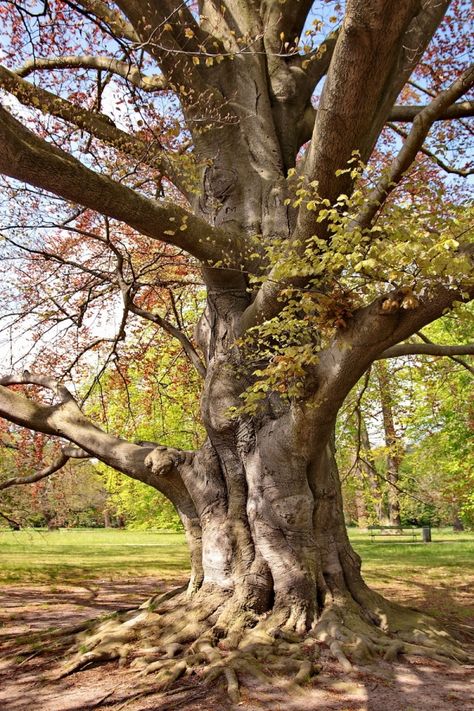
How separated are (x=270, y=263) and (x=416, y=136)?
218 centimetres

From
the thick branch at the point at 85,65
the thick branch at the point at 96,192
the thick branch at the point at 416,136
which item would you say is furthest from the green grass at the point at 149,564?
the thick branch at the point at 416,136

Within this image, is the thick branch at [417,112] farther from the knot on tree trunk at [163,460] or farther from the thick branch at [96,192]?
the knot on tree trunk at [163,460]

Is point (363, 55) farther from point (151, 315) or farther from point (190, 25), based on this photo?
point (151, 315)

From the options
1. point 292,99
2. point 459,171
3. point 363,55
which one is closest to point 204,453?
point 363,55

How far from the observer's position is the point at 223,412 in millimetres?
6348

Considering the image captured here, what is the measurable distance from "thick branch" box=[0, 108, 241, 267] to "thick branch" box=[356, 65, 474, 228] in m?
1.72

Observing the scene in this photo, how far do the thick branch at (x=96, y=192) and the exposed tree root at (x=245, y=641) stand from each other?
362 cm

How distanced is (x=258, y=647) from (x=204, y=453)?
2207 millimetres

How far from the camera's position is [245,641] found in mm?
5258

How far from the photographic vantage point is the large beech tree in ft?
13.9

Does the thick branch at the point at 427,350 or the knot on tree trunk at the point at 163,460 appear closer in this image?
the thick branch at the point at 427,350

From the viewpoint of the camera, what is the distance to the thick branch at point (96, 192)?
417 centimetres

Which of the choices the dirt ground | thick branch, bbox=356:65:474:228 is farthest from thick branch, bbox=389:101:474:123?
the dirt ground

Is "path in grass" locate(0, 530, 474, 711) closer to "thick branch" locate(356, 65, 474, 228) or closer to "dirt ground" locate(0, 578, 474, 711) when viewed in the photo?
"dirt ground" locate(0, 578, 474, 711)
